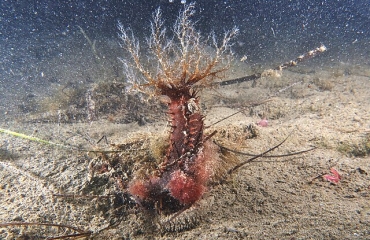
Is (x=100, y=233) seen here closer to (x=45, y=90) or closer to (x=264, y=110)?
(x=264, y=110)

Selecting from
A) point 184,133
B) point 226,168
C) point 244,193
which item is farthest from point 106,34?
point 244,193

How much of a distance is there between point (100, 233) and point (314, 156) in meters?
2.21

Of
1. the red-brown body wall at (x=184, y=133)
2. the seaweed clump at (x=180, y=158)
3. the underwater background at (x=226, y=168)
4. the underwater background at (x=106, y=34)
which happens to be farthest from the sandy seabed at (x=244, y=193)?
the underwater background at (x=106, y=34)

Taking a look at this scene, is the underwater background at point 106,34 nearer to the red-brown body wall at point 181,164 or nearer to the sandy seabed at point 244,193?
the sandy seabed at point 244,193

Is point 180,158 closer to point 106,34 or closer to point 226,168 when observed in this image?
point 226,168

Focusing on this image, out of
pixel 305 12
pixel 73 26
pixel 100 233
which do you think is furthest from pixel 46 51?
pixel 305 12

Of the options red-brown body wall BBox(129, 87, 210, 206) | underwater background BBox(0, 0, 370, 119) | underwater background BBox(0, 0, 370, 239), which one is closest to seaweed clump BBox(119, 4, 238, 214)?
red-brown body wall BBox(129, 87, 210, 206)

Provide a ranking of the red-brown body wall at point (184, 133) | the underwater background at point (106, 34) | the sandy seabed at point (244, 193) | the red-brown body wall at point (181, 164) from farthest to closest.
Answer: the underwater background at point (106, 34) → the red-brown body wall at point (184, 133) → the red-brown body wall at point (181, 164) → the sandy seabed at point (244, 193)

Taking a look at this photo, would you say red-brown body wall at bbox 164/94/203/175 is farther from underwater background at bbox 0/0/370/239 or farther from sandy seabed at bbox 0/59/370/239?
sandy seabed at bbox 0/59/370/239

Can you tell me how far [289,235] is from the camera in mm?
1446

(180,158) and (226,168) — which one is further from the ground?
(180,158)

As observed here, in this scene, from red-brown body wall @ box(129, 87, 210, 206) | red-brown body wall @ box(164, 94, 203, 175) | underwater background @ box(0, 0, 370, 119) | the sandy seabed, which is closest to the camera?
the sandy seabed

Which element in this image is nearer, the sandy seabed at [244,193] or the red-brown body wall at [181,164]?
the sandy seabed at [244,193]

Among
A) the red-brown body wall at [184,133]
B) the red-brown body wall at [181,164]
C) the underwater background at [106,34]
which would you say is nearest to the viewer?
the red-brown body wall at [181,164]
